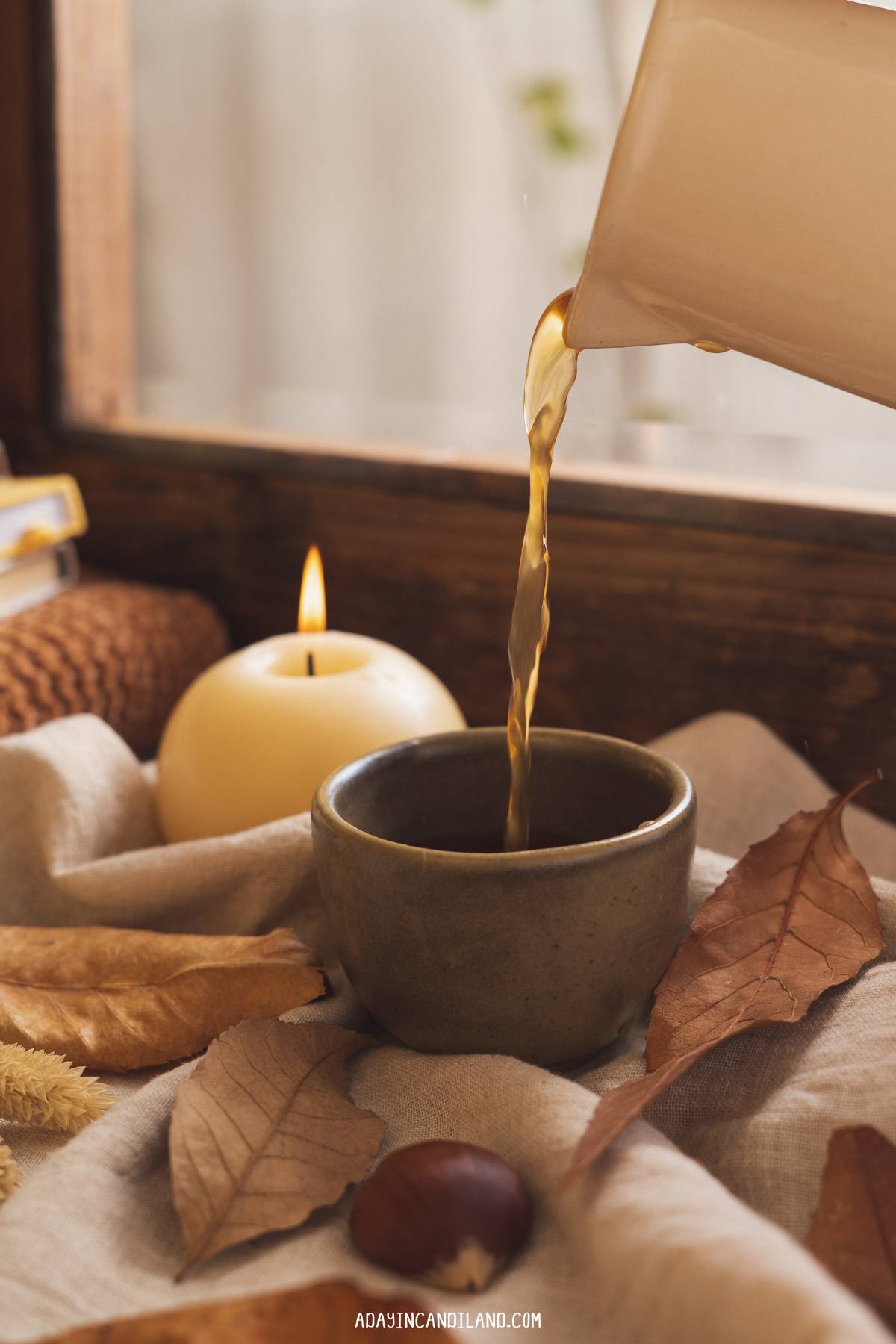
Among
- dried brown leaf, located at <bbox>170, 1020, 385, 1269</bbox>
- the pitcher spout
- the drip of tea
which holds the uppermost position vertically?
the pitcher spout

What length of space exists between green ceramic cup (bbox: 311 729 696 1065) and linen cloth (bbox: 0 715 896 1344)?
0.06 ft

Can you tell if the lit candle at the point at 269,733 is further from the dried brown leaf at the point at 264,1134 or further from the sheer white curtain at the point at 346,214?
the sheer white curtain at the point at 346,214

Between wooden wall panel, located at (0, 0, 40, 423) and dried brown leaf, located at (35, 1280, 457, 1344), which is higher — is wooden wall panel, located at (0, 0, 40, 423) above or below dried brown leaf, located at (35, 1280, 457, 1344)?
above

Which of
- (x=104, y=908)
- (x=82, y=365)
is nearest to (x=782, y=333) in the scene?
(x=104, y=908)

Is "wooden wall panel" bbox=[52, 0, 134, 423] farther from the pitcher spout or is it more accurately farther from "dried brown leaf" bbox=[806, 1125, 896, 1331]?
"dried brown leaf" bbox=[806, 1125, 896, 1331]

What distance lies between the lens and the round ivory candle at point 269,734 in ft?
1.86

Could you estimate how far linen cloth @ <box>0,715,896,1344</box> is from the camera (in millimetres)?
299

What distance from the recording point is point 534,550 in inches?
19.2

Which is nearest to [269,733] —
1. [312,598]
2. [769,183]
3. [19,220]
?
[312,598]

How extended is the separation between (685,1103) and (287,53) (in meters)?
0.90

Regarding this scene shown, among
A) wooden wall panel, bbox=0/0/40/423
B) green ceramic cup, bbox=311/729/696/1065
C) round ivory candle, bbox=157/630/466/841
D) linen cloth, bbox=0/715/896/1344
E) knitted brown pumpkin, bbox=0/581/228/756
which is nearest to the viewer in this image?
linen cloth, bbox=0/715/896/1344

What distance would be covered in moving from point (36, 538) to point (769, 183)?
1.76 ft

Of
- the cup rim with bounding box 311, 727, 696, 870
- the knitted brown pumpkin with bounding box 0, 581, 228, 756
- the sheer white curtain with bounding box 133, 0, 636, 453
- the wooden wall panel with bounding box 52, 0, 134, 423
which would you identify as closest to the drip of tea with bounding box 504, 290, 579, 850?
the cup rim with bounding box 311, 727, 696, 870

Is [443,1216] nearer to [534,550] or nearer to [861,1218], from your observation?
[861,1218]
